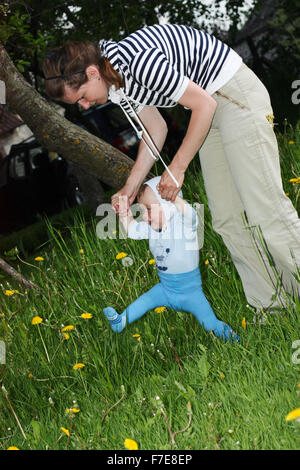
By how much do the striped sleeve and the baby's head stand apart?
57 centimetres

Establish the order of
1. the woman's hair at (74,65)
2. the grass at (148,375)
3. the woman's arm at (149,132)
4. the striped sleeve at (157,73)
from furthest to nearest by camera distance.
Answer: the woman's arm at (149,132) < the woman's hair at (74,65) < the striped sleeve at (157,73) < the grass at (148,375)

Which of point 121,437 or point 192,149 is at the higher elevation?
point 192,149

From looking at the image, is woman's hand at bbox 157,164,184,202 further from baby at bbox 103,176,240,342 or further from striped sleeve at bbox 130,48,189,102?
striped sleeve at bbox 130,48,189,102

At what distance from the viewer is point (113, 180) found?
464 centimetres

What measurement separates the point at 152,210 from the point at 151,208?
0.02 m

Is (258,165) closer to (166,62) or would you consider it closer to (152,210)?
(152,210)

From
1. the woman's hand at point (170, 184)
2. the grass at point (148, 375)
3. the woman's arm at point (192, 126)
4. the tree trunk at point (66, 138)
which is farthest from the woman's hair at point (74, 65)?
the tree trunk at point (66, 138)

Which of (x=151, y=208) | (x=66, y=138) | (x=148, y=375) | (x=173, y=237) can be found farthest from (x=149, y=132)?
(x=66, y=138)

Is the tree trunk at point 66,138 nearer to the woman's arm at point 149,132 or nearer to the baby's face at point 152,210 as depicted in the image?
the woman's arm at point 149,132

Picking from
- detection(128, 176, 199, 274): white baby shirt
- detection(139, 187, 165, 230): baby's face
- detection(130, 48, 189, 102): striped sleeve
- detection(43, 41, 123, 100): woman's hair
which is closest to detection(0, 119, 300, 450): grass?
detection(128, 176, 199, 274): white baby shirt

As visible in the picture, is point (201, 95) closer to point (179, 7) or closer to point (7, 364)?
→ point (7, 364)

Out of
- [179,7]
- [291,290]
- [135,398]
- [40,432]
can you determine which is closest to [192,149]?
[291,290]

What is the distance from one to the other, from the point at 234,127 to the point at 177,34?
1.67 feet

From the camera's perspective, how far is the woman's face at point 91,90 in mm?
2588
